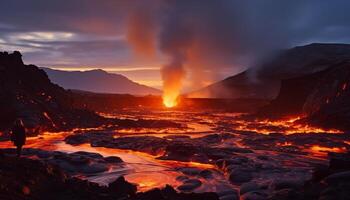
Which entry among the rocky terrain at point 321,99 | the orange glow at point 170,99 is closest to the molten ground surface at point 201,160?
the rocky terrain at point 321,99

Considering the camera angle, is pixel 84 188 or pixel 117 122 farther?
pixel 117 122

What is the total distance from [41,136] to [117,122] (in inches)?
760

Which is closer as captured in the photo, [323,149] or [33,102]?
[323,149]

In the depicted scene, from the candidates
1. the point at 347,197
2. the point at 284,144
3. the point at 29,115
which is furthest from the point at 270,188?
the point at 29,115

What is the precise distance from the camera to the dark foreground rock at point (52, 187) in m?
17.9

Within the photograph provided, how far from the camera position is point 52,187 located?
20.0 m

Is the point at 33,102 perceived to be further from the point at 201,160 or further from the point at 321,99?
the point at 321,99

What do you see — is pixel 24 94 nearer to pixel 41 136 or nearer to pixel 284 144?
pixel 41 136

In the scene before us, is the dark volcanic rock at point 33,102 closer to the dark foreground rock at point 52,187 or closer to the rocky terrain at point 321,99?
the dark foreground rock at point 52,187

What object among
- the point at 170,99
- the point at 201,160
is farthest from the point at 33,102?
the point at 170,99

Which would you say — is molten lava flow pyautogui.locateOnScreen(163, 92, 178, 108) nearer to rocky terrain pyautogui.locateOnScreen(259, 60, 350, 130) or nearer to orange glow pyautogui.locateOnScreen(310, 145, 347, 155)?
rocky terrain pyautogui.locateOnScreen(259, 60, 350, 130)

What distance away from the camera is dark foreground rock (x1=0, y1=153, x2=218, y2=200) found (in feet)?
58.7

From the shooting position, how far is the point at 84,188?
66.9 feet

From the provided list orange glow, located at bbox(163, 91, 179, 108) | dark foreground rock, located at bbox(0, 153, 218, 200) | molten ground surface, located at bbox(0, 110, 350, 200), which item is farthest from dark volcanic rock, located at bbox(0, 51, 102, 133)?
orange glow, located at bbox(163, 91, 179, 108)
